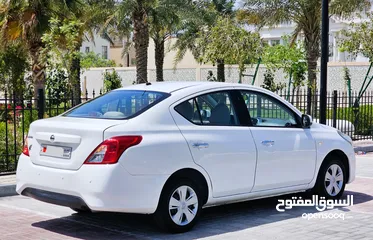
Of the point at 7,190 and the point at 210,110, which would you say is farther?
the point at 7,190

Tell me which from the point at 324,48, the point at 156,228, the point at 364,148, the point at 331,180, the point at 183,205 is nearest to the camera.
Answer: the point at 183,205

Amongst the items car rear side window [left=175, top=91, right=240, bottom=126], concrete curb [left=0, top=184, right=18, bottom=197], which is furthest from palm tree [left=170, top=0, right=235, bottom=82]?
car rear side window [left=175, top=91, right=240, bottom=126]

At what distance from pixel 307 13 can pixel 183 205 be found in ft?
66.2

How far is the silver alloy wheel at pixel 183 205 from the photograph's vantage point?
6984 millimetres

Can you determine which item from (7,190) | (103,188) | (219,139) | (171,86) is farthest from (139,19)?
(103,188)

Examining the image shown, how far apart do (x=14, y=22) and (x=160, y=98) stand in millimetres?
16828

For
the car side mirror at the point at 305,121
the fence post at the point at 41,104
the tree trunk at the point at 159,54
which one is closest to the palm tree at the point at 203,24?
the tree trunk at the point at 159,54

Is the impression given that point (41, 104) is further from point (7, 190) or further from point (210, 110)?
point (210, 110)

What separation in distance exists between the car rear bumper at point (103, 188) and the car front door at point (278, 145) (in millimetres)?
1570

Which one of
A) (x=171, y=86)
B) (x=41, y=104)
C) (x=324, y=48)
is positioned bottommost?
(x=41, y=104)

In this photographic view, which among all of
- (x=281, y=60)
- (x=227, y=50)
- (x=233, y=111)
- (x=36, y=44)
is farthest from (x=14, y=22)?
(x=233, y=111)

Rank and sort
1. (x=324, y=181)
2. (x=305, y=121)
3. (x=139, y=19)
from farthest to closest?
(x=139, y=19) → (x=324, y=181) → (x=305, y=121)

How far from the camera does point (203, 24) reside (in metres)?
31.3

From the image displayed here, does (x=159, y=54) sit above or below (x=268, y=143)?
above
